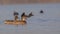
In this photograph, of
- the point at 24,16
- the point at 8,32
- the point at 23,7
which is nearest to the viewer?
the point at 8,32

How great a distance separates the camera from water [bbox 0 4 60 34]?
4.79ft

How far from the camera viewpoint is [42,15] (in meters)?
1.63

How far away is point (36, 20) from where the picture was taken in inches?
62.0

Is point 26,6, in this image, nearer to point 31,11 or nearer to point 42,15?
point 31,11

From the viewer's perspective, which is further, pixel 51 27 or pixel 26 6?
pixel 26 6

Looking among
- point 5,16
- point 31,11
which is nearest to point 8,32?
point 5,16

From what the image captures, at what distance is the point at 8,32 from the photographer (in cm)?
147

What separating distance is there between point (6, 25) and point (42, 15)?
37cm

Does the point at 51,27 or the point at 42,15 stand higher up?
the point at 42,15

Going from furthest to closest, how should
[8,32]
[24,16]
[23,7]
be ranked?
1. [23,7]
2. [24,16]
3. [8,32]

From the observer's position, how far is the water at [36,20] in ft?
4.79

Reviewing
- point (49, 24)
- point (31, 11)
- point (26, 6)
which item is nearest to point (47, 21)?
point (49, 24)

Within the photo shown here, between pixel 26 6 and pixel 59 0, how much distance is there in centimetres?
36

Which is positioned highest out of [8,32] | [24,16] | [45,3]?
[45,3]
